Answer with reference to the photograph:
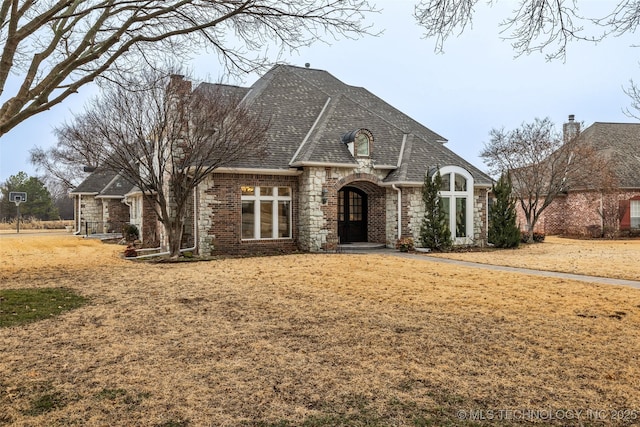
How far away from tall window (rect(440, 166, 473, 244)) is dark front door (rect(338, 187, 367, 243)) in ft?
11.2

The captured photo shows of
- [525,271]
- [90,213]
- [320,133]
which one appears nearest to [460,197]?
[320,133]

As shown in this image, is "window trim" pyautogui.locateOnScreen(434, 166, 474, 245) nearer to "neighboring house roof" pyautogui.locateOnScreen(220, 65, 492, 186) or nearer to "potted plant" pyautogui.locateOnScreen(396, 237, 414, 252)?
"neighboring house roof" pyautogui.locateOnScreen(220, 65, 492, 186)

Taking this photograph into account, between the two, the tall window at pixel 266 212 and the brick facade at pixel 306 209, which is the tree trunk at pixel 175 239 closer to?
the brick facade at pixel 306 209

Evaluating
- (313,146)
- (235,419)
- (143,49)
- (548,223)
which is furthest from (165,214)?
(548,223)

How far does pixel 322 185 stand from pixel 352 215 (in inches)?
130

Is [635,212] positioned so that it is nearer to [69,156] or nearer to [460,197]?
[460,197]

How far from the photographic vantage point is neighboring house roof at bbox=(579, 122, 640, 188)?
90.7ft

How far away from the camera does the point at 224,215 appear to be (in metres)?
15.9

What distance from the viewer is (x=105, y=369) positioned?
4.65 meters

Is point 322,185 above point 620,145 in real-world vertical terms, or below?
below

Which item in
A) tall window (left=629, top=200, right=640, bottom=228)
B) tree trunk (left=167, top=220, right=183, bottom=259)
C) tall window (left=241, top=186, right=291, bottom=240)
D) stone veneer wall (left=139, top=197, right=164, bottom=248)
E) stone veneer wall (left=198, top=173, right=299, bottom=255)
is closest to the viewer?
tree trunk (left=167, top=220, right=183, bottom=259)

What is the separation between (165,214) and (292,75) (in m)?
10.2

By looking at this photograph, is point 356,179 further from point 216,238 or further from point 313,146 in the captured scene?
point 216,238

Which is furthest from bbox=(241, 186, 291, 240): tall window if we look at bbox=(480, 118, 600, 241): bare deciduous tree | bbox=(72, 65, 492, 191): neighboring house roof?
bbox=(480, 118, 600, 241): bare deciduous tree
